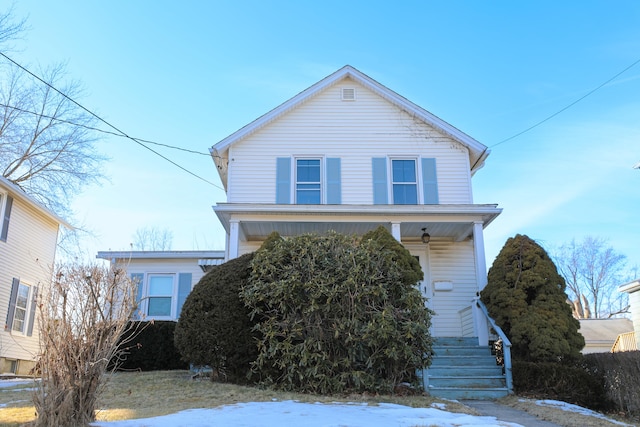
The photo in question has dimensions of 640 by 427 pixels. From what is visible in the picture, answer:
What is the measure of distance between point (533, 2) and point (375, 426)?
12.2 m

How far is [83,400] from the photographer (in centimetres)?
514

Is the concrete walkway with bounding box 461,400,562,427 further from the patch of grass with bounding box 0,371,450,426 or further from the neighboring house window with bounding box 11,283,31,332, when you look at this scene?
the neighboring house window with bounding box 11,283,31,332

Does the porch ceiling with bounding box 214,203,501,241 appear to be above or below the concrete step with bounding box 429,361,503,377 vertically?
above

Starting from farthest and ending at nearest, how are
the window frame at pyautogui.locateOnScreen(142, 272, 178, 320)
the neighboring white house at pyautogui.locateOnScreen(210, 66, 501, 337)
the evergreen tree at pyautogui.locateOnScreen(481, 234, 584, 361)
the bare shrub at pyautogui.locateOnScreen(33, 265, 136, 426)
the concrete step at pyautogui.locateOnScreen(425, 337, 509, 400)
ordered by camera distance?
1. the window frame at pyautogui.locateOnScreen(142, 272, 178, 320)
2. the neighboring white house at pyautogui.locateOnScreen(210, 66, 501, 337)
3. the evergreen tree at pyautogui.locateOnScreen(481, 234, 584, 361)
4. the concrete step at pyautogui.locateOnScreen(425, 337, 509, 400)
5. the bare shrub at pyautogui.locateOnScreen(33, 265, 136, 426)

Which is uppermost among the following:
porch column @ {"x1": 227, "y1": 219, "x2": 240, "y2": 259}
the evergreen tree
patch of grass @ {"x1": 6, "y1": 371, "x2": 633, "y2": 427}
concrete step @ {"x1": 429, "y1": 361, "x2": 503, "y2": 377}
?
porch column @ {"x1": 227, "y1": 219, "x2": 240, "y2": 259}

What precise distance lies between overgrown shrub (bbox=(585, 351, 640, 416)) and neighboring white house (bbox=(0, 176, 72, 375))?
13.1 m

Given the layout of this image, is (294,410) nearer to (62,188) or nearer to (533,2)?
(533,2)

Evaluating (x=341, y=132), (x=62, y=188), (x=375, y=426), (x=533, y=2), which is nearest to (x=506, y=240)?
(x=341, y=132)

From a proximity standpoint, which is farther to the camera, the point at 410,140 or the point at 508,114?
the point at 508,114

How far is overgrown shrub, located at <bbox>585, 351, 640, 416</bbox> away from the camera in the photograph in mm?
8891

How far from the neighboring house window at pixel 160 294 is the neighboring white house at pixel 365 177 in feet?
11.2

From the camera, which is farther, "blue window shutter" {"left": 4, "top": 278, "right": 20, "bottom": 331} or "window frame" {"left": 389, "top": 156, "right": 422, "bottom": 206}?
"blue window shutter" {"left": 4, "top": 278, "right": 20, "bottom": 331}

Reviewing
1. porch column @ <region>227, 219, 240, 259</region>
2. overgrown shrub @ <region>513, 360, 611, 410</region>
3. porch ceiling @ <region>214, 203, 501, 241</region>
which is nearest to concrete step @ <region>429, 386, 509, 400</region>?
overgrown shrub @ <region>513, 360, 611, 410</region>

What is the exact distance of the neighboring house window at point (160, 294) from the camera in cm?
1611
